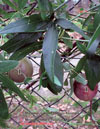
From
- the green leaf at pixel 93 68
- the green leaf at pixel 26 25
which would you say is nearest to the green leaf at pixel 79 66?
the green leaf at pixel 93 68

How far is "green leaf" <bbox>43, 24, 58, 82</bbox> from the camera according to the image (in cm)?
31

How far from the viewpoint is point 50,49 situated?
0.34 meters

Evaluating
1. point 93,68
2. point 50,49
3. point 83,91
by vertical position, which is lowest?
point 83,91

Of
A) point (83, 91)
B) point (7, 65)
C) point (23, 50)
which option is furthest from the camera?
point (83, 91)

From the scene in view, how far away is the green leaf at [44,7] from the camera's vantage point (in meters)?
0.36

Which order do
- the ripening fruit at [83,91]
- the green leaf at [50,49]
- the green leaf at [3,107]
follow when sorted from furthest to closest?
1. the ripening fruit at [83,91]
2. the green leaf at [3,107]
3. the green leaf at [50,49]

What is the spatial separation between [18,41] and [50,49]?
4.5 inches

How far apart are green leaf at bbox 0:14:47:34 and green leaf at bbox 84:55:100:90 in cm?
12

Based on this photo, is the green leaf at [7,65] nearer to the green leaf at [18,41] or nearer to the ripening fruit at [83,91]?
the green leaf at [18,41]

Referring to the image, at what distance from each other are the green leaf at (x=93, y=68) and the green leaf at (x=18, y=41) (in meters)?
0.12

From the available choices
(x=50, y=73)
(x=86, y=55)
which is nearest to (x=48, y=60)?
(x=50, y=73)

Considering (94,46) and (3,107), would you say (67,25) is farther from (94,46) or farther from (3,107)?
(3,107)

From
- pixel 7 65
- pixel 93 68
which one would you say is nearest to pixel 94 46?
pixel 93 68

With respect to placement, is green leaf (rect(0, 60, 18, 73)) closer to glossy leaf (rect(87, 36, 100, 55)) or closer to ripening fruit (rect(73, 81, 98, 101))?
glossy leaf (rect(87, 36, 100, 55))
